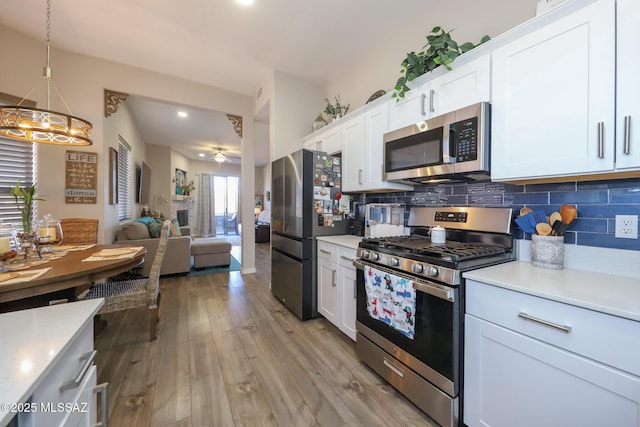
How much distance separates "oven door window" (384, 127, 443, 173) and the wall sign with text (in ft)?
11.9

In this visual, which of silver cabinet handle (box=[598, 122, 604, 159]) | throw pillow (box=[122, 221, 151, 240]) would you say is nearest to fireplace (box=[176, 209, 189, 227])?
throw pillow (box=[122, 221, 151, 240])

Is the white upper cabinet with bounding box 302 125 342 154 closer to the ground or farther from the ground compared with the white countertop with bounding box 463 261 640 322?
farther from the ground

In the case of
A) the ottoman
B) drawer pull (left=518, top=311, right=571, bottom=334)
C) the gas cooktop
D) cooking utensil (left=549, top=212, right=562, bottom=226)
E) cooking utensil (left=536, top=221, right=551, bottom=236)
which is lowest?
the ottoman

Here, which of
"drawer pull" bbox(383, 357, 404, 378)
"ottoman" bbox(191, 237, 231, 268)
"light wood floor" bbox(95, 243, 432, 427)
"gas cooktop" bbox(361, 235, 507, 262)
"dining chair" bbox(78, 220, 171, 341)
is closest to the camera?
"gas cooktop" bbox(361, 235, 507, 262)

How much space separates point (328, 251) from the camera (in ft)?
8.14

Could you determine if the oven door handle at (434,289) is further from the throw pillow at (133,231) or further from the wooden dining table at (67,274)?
the throw pillow at (133,231)

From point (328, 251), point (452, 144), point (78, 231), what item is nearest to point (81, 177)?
point (78, 231)

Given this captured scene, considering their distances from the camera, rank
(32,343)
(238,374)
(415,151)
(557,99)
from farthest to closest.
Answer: (415,151), (238,374), (557,99), (32,343)

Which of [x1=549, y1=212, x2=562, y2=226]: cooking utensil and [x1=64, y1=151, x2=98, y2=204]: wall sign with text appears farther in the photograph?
[x1=64, y1=151, x2=98, y2=204]: wall sign with text

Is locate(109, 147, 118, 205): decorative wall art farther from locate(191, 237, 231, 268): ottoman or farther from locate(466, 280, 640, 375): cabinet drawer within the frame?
locate(466, 280, 640, 375): cabinet drawer

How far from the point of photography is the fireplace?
25.0 ft

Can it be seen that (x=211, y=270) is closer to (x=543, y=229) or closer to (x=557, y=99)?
(x=543, y=229)

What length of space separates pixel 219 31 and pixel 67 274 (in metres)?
2.66

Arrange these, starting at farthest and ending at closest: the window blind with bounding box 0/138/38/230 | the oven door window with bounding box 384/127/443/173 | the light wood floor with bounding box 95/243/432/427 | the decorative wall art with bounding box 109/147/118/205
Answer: the decorative wall art with bounding box 109/147/118/205 < the window blind with bounding box 0/138/38/230 < the oven door window with bounding box 384/127/443/173 < the light wood floor with bounding box 95/243/432/427
